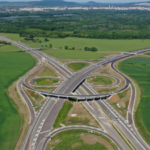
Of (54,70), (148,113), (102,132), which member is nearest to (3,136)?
(102,132)

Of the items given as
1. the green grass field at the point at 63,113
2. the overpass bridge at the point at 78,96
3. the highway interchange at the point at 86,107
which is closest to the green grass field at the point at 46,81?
the highway interchange at the point at 86,107

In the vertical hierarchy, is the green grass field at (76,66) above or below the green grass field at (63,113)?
above

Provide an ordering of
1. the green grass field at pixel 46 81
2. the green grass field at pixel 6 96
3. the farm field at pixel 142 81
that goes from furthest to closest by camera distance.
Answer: the green grass field at pixel 46 81
the farm field at pixel 142 81
the green grass field at pixel 6 96

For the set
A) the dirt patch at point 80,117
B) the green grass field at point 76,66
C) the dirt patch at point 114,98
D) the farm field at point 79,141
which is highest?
the green grass field at point 76,66

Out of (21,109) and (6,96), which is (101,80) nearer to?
(21,109)

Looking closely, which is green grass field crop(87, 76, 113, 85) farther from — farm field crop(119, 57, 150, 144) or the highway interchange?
farm field crop(119, 57, 150, 144)

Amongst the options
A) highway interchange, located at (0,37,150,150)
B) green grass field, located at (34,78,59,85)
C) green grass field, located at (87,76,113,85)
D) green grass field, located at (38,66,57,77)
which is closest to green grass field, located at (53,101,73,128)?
highway interchange, located at (0,37,150,150)

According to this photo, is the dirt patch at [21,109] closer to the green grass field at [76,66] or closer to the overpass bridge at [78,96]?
the overpass bridge at [78,96]
